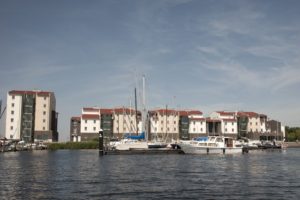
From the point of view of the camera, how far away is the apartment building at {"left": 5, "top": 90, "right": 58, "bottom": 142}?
157500 mm

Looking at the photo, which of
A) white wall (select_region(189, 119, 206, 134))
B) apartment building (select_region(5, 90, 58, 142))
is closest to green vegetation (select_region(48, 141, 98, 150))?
apartment building (select_region(5, 90, 58, 142))

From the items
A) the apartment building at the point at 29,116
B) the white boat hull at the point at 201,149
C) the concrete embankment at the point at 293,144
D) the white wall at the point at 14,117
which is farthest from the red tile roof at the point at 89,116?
the concrete embankment at the point at 293,144

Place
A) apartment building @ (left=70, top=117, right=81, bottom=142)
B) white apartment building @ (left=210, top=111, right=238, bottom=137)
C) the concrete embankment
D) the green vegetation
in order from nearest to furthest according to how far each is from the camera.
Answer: the green vegetation
apartment building @ (left=70, top=117, right=81, bottom=142)
white apartment building @ (left=210, top=111, right=238, bottom=137)
the concrete embankment

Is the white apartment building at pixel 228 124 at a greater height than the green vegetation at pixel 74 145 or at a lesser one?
greater

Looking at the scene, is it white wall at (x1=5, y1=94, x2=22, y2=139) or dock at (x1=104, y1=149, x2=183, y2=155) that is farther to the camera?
white wall at (x1=5, y1=94, x2=22, y2=139)

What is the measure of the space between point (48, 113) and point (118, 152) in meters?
75.5

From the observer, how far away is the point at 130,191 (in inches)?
1348

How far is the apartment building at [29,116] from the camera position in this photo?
15750cm

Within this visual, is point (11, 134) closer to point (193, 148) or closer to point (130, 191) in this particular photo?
point (193, 148)

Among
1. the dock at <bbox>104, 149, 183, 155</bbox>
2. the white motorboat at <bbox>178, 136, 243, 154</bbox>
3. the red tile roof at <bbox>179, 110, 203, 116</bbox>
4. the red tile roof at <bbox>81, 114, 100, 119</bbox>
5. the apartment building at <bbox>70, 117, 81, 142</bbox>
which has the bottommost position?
the dock at <bbox>104, 149, 183, 155</bbox>

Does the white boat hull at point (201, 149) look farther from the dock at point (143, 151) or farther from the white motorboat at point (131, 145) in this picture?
the white motorboat at point (131, 145)

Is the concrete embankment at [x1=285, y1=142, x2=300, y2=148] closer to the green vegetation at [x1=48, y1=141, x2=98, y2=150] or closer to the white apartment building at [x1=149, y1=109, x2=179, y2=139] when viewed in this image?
the white apartment building at [x1=149, y1=109, x2=179, y2=139]

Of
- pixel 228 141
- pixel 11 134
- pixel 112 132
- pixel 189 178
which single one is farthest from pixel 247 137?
pixel 189 178

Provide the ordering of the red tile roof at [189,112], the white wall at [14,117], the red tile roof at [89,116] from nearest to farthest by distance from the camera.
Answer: the white wall at [14,117] < the red tile roof at [89,116] < the red tile roof at [189,112]
